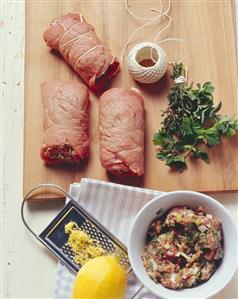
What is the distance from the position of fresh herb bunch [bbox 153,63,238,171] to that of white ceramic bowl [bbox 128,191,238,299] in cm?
15

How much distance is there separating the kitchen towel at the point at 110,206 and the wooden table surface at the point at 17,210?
0.16 feet

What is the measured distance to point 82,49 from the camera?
1.51 meters

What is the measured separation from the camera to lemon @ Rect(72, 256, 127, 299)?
1.31m

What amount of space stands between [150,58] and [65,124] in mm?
291

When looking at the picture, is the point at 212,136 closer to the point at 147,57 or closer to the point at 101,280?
the point at 147,57

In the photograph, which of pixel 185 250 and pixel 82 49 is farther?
pixel 82 49

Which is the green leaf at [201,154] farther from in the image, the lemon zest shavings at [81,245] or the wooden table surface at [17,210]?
the lemon zest shavings at [81,245]

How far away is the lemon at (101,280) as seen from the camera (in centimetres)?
131

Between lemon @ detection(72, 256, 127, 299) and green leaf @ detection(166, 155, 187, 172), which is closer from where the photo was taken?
lemon @ detection(72, 256, 127, 299)

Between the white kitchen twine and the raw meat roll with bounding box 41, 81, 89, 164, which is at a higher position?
the white kitchen twine

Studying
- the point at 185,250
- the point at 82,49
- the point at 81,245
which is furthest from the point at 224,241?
the point at 82,49

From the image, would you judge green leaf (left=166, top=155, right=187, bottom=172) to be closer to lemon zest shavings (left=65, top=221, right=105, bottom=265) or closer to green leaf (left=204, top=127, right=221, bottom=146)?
green leaf (left=204, top=127, right=221, bottom=146)

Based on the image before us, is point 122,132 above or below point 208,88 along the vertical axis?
below

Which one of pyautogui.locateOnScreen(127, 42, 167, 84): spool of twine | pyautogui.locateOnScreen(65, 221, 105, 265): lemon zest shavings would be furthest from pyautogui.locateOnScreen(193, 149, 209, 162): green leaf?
pyautogui.locateOnScreen(65, 221, 105, 265): lemon zest shavings
